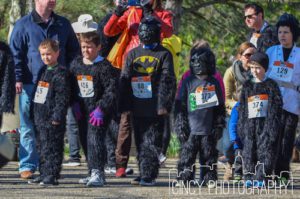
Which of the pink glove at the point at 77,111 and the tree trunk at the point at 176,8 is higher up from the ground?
the tree trunk at the point at 176,8

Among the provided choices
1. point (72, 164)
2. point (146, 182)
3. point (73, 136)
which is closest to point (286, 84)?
point (146, 182)

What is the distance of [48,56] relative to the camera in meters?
12.9

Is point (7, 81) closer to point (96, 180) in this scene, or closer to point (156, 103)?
point (96, 180)

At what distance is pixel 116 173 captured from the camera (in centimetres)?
1423

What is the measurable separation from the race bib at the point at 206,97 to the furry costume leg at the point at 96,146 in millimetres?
1018

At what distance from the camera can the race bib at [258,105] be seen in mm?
12812

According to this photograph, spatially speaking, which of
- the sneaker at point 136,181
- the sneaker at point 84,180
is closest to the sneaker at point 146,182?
the sneaker at point 136,181

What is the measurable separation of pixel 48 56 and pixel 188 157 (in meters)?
1.80

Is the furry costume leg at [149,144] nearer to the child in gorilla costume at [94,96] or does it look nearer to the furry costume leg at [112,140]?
the child in gorilla costume at [94,96]

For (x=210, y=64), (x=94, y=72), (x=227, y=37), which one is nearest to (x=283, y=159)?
(x=210, y=64)

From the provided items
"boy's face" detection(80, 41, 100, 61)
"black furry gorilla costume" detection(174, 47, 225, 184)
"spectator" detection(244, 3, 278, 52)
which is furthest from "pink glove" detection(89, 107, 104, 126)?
"spectator" detection(244, 3, 278, 52)

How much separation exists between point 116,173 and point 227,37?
1015 cm

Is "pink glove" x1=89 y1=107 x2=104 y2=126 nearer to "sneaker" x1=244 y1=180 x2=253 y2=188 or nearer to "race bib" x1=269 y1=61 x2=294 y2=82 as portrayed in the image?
"sneaker" x1=244 y1=180 x2=253 y2=188

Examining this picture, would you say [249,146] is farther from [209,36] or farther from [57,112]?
[209,36]
